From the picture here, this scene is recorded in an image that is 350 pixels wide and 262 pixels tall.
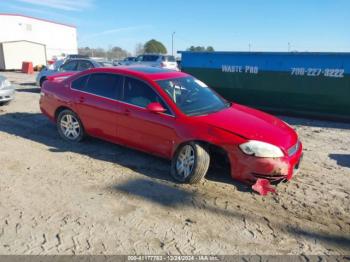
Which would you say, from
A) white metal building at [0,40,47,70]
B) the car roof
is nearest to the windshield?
the car roof

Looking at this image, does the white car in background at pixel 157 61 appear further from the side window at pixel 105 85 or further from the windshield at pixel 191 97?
the windshield at pixel 191 97

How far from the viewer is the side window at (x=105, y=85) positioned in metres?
5.68

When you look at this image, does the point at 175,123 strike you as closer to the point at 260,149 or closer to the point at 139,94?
the point at 139,94

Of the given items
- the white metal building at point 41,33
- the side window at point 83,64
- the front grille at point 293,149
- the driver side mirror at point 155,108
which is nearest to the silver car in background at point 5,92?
the side window at point 83,64

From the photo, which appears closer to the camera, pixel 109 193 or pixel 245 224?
pixel 245 224

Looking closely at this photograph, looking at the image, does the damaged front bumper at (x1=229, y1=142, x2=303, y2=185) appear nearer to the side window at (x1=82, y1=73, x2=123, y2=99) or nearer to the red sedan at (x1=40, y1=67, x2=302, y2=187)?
the red sedan at (x1=40, y1=67, x2=302, y2=187)

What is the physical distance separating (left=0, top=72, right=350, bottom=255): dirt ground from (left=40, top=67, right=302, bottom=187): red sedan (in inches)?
13.8

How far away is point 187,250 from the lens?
3266 mm

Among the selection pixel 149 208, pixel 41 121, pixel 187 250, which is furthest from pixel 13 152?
pixel 187 250

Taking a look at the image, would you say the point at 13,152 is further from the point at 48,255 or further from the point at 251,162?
the point at 251,162

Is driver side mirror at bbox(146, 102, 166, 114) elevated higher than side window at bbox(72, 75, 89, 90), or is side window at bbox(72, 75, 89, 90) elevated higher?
side window at bbox(72, 75, 89, 90)

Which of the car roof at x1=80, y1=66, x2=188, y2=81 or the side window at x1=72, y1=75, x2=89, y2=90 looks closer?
the car roof at x1=80, y1=66, x2=188, y2=81

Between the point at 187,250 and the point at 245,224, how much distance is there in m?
0.84

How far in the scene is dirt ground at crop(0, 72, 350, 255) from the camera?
11.0 feet
